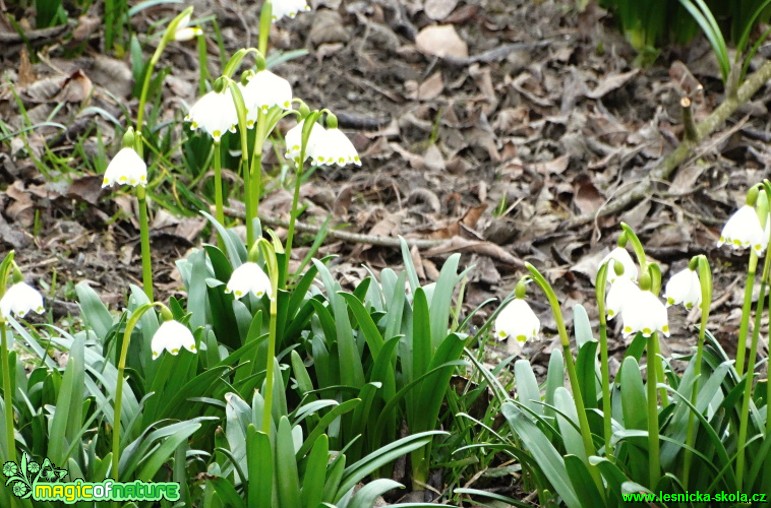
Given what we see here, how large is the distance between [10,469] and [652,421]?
133 centimetres

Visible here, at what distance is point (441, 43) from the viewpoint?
5211mm

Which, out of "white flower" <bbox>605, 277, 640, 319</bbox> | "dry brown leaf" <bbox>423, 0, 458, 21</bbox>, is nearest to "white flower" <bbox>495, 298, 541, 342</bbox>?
"white flower" <bbox>605, 277, 640, 319</bbox>

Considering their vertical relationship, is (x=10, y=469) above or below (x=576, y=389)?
below

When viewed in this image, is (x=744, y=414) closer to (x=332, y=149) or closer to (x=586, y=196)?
(x=332, y=149)

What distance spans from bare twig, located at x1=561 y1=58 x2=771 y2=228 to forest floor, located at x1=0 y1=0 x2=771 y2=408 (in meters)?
0.04

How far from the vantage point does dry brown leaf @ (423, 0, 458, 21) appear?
5.37 metres

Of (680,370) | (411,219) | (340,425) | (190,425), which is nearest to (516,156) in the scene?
(411,219)

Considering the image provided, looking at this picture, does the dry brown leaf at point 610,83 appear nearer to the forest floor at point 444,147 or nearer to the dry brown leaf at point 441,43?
the forest floor at point 444,147

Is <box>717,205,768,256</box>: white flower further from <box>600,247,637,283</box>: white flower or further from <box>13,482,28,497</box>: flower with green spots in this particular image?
<box>13,482,28,497</box>: flower with green spots

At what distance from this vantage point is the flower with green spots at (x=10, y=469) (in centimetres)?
198

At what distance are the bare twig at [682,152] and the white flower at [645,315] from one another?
2053mm

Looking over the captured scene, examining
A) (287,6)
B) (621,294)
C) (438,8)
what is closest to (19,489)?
(621,294)

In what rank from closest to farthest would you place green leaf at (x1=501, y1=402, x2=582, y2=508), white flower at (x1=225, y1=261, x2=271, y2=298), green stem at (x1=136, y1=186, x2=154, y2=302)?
white flower at (x1=225, y1=261, x2=271, y2=298), green leaf at (x1=501, y1=402, x2=582, y2=508), green stem at (x1=136, y1=186, x2=154, y2=302)

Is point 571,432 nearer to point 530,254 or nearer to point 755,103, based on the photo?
point 530,254
